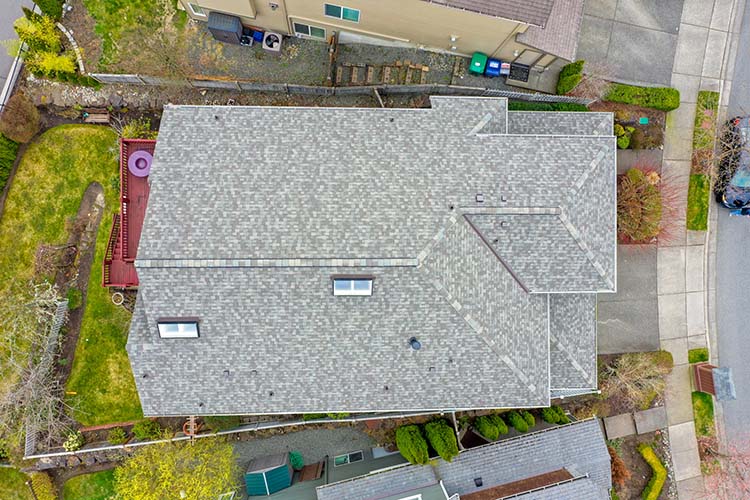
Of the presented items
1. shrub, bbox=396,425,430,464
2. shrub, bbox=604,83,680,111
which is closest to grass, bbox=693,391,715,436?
shrub, bbox=396,425,430,464

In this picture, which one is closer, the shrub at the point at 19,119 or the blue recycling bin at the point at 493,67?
the shrub at the point at 19,119

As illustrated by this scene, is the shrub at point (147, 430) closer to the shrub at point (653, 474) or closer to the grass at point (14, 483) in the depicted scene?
the grass at point (14, 483)

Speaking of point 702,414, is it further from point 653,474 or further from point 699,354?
point 653,474

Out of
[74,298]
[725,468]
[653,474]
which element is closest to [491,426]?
[653,474]

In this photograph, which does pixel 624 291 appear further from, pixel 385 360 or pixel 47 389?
pixel 47 389

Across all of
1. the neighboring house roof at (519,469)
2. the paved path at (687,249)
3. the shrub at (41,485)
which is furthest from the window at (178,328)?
the paved path at (687,249)

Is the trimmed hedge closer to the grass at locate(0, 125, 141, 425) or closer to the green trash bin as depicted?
the green trash bin

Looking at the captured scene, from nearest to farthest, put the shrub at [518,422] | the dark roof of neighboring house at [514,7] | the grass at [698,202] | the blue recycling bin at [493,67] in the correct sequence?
1. the dark roof of neighboring house at [514,7]
2. the shrub at [518,422]
3. the blue recycling bin at [493,67]
4. the grass at [698,202]

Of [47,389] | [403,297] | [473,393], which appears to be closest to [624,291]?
[473,393]
